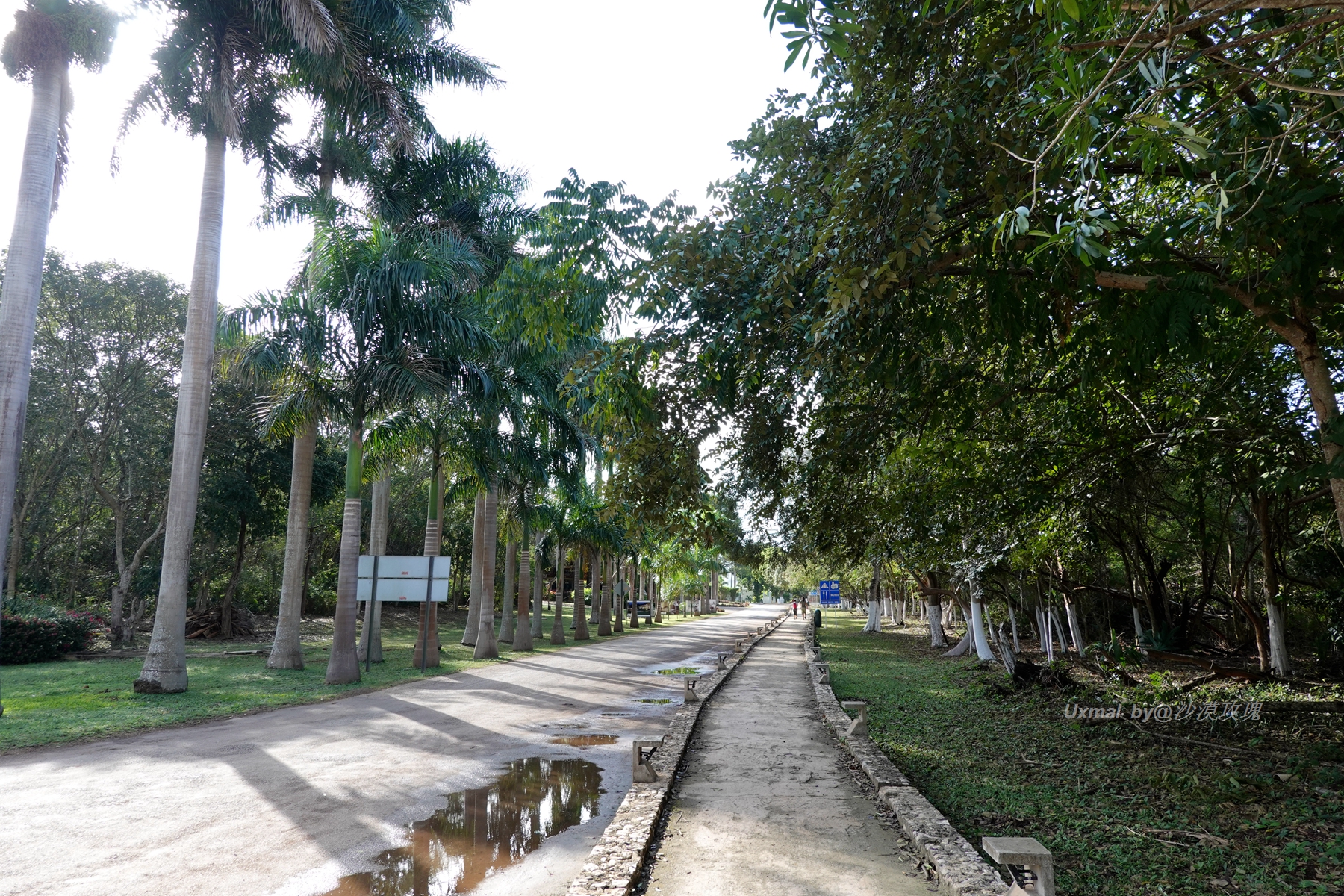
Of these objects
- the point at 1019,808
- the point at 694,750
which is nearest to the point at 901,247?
the point at 1019,808

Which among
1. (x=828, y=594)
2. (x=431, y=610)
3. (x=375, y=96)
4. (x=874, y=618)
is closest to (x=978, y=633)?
(x=431, y=610)

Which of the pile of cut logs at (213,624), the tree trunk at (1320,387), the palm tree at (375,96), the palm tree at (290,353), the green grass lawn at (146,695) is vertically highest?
the palm tree at (375,96)

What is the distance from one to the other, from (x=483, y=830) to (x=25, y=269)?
480 inches

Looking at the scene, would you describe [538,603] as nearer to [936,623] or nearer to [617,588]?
[617,588]

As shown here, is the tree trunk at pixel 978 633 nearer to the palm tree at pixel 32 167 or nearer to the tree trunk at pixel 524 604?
the tree trunk at pixel 524 604

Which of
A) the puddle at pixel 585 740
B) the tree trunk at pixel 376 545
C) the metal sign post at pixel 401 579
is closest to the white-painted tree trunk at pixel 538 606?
the tree trunk at pixel 376 545

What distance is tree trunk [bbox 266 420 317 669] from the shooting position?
669 inches

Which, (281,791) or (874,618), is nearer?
(281,791)

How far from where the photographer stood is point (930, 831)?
18.7 ft

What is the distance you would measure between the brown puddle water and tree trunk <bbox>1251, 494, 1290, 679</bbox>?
33.3 ft

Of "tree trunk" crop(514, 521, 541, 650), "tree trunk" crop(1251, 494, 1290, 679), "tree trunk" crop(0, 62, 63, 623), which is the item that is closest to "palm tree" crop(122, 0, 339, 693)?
"tree trunk" crop(0, 62, 63, 623)

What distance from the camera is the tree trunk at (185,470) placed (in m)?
13.8

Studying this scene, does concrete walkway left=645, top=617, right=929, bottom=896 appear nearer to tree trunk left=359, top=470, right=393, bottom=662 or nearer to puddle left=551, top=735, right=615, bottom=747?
puddle left=551, top=735, right=615, bottom=747

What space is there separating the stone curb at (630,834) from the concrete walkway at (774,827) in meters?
0.16
